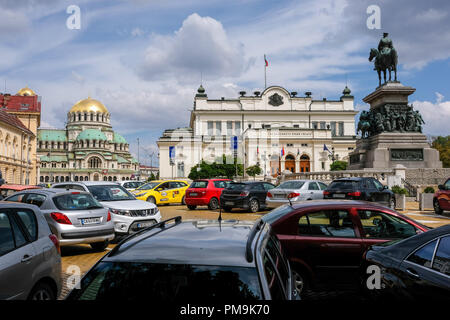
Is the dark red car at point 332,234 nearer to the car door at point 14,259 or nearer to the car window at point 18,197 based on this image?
the car door at point 14,259

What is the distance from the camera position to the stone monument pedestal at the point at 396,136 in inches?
1030

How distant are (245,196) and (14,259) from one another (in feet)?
48.0

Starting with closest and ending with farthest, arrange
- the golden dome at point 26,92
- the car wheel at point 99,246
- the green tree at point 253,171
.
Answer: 1. the car wheel at point 99,246
2. the green tree at point 253,171
3. the golden dome at point 26,92

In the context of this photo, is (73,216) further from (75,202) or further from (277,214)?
(277,214)

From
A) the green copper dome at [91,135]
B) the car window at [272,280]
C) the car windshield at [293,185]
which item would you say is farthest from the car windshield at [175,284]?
the green copper dome at [91,135]

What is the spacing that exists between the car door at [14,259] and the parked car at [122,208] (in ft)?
20.5

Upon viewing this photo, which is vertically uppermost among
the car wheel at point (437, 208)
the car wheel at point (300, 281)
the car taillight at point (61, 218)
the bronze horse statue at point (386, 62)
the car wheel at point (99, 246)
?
the bronze horse statue at point (386, 62)

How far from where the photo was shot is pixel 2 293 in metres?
4.11

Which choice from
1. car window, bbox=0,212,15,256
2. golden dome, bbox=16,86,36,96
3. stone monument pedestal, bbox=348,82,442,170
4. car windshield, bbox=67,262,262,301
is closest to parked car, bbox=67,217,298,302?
car windshield, bbox=67,262,262,301

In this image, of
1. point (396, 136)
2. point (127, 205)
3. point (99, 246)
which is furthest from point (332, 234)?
point (396, 136)

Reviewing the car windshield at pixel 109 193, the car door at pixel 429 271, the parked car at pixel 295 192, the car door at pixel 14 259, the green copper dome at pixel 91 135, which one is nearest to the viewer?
the car door at pixel 429 271

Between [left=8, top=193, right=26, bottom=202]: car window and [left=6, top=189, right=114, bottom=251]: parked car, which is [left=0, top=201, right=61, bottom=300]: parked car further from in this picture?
[left=8, top=193, right=26, bottom=202]: car window
